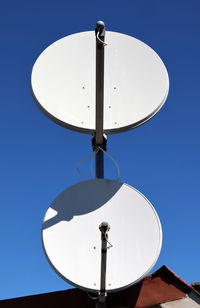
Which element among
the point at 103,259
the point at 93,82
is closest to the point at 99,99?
the point at 93,82

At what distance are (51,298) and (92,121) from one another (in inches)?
98.4

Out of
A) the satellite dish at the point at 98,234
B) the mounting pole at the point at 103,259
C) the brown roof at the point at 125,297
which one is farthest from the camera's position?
the brown roof at the point at 125,297

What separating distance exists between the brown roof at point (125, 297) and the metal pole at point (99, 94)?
1805mm

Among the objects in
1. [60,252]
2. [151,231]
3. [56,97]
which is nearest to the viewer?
[60,252]

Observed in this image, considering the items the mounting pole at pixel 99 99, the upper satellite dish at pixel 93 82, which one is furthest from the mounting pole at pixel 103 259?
the upper satellite dish at pixel 93 82

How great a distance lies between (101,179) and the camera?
13.4 feet

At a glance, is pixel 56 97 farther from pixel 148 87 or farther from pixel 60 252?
pixel 60 252

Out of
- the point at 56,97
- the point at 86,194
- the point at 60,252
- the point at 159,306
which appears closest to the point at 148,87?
the point at 56,97

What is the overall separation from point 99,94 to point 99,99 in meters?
0.06

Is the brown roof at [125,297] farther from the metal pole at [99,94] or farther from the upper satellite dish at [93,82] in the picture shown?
the upper satellite dish at [93,82]

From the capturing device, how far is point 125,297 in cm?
480

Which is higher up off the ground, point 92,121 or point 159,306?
point 92,121

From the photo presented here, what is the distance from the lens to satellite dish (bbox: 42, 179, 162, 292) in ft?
11.4

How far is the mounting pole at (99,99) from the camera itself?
3355mm
